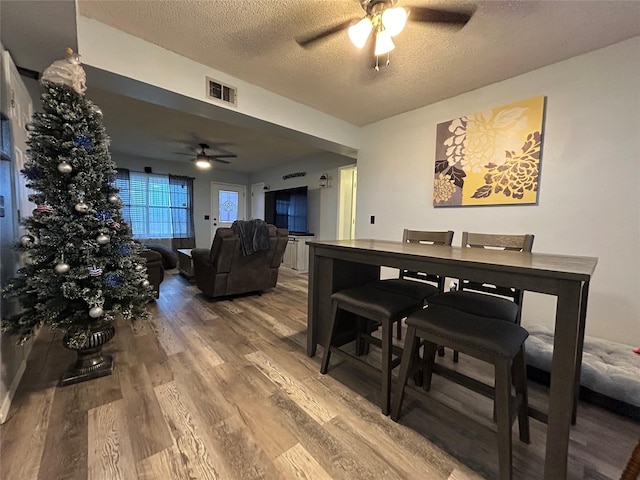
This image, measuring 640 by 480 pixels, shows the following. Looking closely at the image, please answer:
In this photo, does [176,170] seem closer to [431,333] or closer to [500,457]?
[431,333]

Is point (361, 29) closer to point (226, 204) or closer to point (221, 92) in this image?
point (221, 92)

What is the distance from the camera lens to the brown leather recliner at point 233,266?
3.07 meters

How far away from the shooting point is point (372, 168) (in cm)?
369

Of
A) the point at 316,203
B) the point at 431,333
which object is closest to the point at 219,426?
the point at 431,333

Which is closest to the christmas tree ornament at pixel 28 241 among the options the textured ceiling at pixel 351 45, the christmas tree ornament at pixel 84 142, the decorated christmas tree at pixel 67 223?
the decorated christmas tree at pixel 67 223

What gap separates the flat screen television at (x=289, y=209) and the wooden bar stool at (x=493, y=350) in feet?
14.5

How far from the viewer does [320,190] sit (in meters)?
5.30

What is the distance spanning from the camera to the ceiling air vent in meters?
2.44

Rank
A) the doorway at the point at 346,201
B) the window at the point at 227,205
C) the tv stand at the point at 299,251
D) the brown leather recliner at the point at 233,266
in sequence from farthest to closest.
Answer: the window at the point at 227,205 → the tv stand at the point at 299,251 → the doorway at the point at 346,201 → the brown leather recliner at the point at 233,266

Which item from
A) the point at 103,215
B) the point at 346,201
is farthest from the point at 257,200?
the point at 103,215

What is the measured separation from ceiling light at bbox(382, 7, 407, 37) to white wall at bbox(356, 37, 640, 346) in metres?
1.70

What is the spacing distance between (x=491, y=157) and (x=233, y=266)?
9.87 feet

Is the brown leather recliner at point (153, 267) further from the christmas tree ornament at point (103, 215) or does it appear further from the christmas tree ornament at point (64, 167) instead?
the christmas tree ornament at point (64, 167)

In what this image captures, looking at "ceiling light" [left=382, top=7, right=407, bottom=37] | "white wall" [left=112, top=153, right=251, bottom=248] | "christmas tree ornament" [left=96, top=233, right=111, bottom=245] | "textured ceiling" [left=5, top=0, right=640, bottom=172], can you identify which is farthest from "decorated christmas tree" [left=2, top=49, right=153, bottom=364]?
"white wall" [left=112, top=153, right=251, bottom=248]
